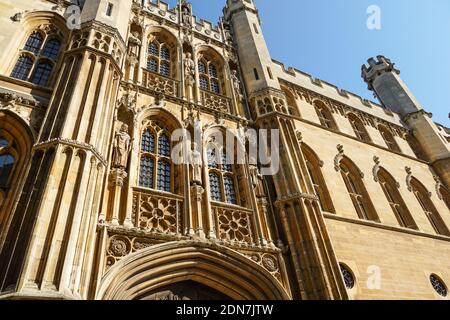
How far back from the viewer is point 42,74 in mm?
9508

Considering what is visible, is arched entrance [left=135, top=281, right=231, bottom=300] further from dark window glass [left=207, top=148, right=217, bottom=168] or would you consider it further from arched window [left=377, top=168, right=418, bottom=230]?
arched window [left=377, top=168, right=418, bottom=230]

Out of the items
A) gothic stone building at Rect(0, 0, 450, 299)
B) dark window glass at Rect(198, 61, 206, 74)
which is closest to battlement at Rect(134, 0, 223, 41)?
gothic stone building at Rect(0, 0, 450, 299)

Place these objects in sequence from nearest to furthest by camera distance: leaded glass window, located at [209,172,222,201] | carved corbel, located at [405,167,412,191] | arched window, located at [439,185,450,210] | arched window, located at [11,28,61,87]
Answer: arched window, located at [11,28,61,87], leaded glass window, located at [209,172,222,201], carved corbel, located at [405,167,412,191], arched window, located at [439,185,450,210]

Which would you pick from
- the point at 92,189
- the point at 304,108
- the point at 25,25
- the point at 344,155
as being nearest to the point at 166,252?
the point at 92,189

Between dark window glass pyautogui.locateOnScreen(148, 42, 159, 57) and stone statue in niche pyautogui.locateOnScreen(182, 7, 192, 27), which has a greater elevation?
stone statue in niche pyautogui.locateOnScreen(182, 7, 192, 27)

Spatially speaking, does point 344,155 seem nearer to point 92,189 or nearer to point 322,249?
point 322,249

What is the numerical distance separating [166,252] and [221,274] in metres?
1.55

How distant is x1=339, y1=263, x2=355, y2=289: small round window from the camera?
9.31 m

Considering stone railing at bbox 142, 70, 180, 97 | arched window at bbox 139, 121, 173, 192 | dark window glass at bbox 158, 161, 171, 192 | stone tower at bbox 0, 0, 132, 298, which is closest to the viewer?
stone tower at bbox 0, 0, 132, 298

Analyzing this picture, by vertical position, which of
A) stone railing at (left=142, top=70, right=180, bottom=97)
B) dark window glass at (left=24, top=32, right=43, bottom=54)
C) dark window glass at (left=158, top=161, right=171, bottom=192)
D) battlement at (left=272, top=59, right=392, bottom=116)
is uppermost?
battlement at (left=272, top=59, right=392, bottom=116)

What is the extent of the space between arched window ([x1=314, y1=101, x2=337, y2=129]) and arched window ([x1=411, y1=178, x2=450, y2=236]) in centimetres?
489

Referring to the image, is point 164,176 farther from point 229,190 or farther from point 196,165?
point 229,190

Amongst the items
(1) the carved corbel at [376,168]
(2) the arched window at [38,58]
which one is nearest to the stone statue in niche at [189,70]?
(2) the arched window at [38,58]
